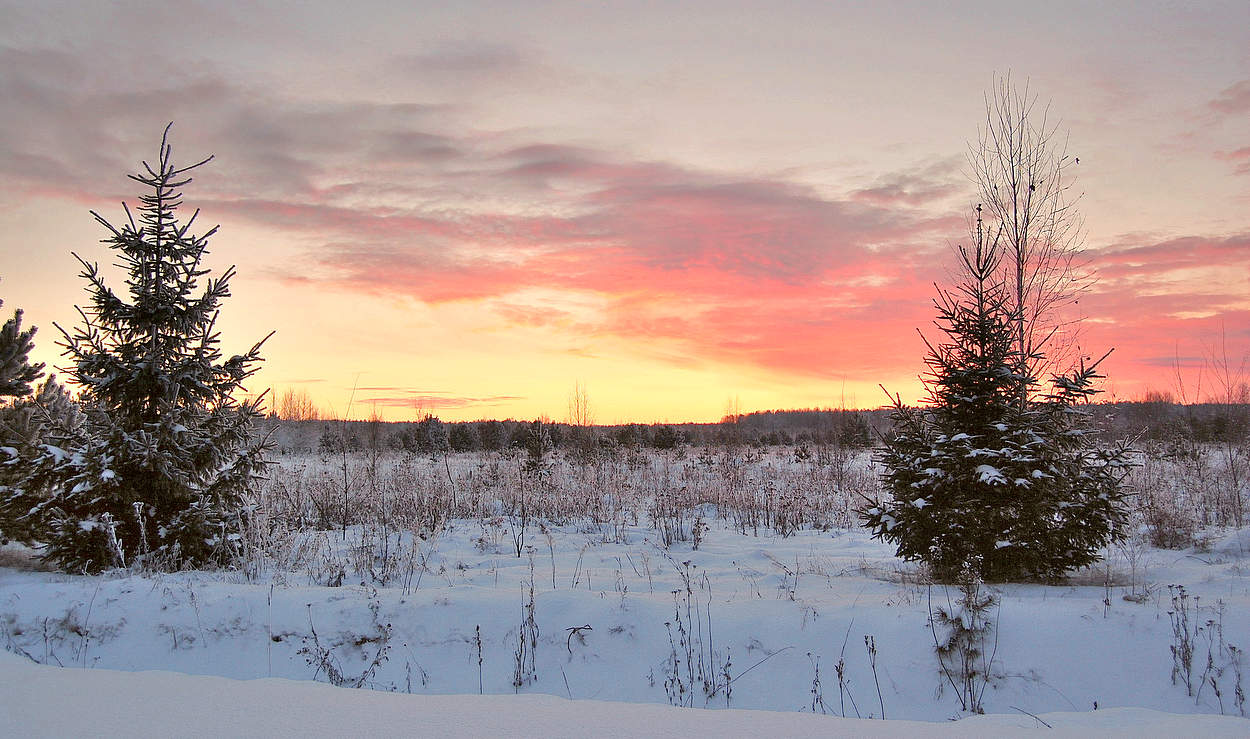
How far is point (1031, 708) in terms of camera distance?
4.48 metres

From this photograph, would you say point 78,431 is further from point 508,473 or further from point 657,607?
point 508,473

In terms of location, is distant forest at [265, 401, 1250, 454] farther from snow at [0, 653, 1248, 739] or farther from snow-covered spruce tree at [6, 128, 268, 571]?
snow at [0, 653, 1248, 739]

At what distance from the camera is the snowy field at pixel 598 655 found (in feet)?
10.7

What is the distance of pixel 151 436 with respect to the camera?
23.9 ft

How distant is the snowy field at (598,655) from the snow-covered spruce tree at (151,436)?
696 millimetres

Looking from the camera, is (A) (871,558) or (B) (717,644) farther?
(A) (871,558)

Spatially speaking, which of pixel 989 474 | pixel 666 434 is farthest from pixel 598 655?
pixel 666 434

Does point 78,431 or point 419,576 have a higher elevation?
point 78,431

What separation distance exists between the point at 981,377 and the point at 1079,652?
Answer: 2770mm

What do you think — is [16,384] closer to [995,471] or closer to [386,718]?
[386,718]

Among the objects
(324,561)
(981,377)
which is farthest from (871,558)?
(324,561)

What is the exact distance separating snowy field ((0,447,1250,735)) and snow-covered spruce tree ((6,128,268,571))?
70 centimetres

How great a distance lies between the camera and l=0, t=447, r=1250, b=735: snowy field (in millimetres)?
3250

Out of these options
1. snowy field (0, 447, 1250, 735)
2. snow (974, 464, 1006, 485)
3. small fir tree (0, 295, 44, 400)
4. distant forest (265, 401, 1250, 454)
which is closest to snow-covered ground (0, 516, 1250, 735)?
snowy field (0, 447, 1250, 735)
